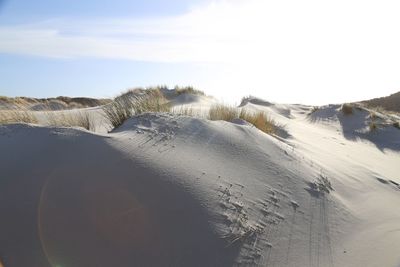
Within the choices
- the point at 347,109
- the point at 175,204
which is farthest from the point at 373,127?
the point at 175,204

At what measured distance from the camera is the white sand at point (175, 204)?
301cm

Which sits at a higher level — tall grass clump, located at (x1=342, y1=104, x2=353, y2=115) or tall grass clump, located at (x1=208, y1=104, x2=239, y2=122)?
tall grass clump, located at (x1=208, y1=104, x2=239, y2=122)

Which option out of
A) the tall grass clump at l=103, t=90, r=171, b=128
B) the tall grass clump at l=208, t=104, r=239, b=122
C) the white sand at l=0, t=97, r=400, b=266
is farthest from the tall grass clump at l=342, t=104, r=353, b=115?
the white sand at l=0, t=97, r=400, b=266

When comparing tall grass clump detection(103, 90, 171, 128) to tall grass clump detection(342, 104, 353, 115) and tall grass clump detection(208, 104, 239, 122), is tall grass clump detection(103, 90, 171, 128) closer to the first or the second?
tall grass clump detection(208, 104, 239, 122)

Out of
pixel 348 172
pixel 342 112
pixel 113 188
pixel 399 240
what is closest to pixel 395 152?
pixel 342 112

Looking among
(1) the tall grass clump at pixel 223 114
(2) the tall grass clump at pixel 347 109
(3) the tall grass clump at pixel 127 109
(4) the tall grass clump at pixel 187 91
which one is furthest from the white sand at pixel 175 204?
(4) the tall grass clump at pixel 187 91

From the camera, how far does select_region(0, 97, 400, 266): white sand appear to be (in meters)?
3.01

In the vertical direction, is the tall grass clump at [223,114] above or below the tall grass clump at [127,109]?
below

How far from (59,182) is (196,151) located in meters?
1.40

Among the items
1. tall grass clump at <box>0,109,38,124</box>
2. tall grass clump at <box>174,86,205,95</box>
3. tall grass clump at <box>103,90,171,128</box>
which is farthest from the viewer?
tall grass clump at <box>174,86,205,95</box>

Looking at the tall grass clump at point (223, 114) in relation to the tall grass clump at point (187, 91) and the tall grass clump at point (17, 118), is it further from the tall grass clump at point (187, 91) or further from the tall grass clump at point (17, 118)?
the tall grass clump at point (187, 91)

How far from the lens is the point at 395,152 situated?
9766mm

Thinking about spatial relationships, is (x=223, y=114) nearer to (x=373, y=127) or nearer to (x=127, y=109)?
(x=127, y=109)

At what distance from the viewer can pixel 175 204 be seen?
11.1ft
